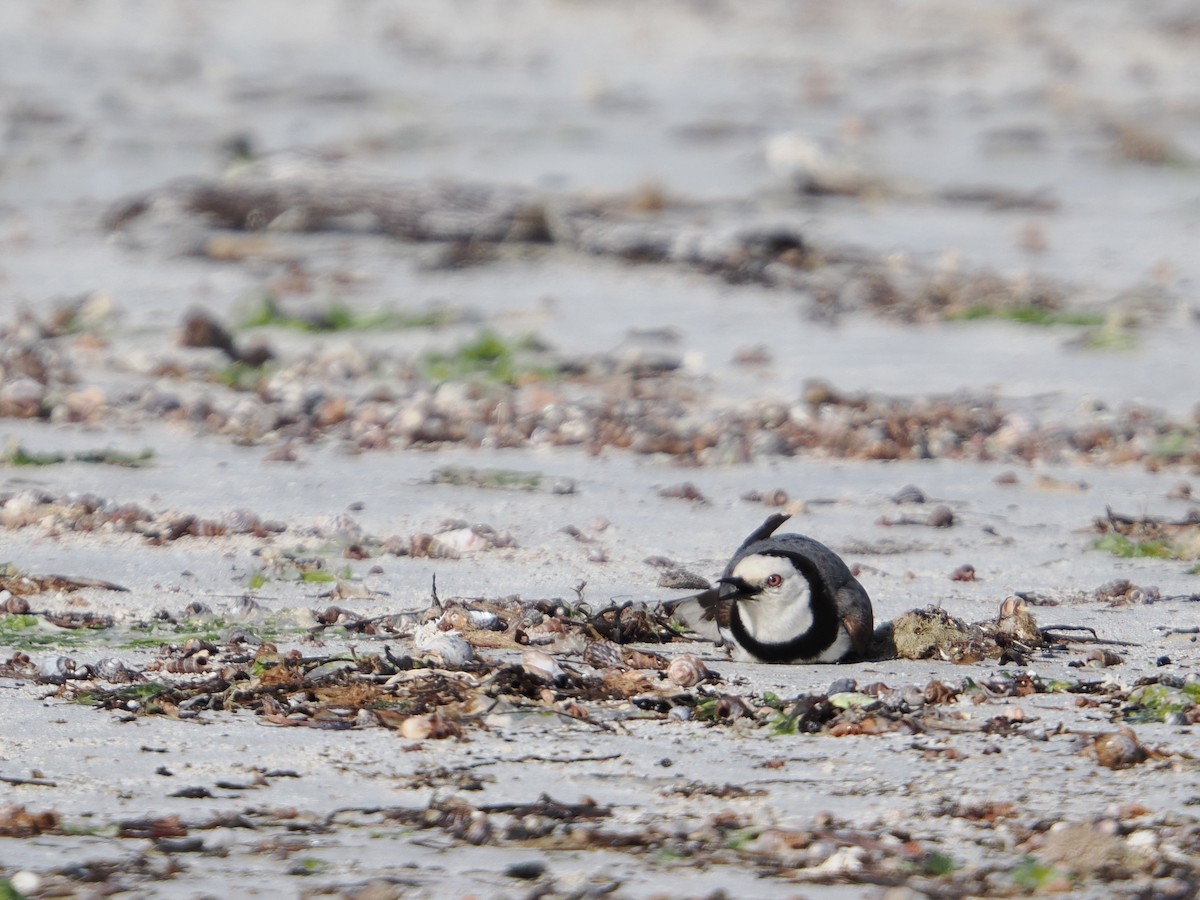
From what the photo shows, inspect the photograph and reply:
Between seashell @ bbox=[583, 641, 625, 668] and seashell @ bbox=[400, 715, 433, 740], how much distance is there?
0.54 m

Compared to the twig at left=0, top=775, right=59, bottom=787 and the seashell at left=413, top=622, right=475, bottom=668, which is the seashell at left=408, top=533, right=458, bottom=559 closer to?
the seashell at left=413, top=622, right=475, bottom=668

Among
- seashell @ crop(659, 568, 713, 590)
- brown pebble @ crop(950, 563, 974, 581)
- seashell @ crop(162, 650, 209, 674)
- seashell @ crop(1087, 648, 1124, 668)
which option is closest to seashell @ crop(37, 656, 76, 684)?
seashell @ crop(162, 650, 209, 674)

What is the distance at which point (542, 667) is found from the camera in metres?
3.49

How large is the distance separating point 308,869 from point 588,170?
8611 millimetres

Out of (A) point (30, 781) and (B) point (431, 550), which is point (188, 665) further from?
(B) point (431, 550)

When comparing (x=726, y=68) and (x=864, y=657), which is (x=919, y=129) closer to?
(x=726, y=68)

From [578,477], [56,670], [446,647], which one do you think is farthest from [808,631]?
[578,477]

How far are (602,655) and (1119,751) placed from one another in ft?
3.57

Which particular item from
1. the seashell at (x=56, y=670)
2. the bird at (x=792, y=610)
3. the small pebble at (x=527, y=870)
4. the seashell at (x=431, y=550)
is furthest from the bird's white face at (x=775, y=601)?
the seashell at (x=56, y=670)

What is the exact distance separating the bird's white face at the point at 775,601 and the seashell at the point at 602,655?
275 millimetres

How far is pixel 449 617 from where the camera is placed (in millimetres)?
3814

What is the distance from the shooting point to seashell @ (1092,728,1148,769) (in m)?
3.00

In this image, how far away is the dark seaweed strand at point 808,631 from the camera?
371 centimetres

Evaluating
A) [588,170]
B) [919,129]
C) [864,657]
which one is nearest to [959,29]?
[919,129]
